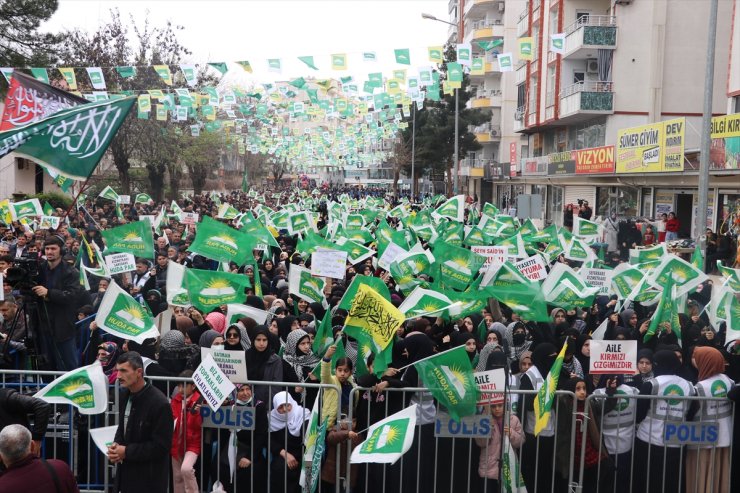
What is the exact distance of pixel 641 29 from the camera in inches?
1319

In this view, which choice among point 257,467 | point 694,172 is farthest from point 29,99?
point 694,172

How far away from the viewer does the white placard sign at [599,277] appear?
11.0 metres

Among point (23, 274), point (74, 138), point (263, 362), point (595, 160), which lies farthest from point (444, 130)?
point (23, 274)

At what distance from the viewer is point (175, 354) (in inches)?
290

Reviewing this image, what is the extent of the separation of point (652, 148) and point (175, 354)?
20.5 m

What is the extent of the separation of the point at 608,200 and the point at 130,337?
29.3 metres

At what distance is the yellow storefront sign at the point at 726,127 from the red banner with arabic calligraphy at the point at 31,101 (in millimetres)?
16038

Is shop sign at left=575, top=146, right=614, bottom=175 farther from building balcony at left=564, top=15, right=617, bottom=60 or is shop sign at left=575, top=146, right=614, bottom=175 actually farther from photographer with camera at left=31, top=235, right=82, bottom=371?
photographer with camera at left=31, top=235, right=82, bottom=371

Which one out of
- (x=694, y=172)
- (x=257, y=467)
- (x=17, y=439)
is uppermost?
(x=694, y=172)

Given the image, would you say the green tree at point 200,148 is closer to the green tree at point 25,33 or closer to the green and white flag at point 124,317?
the green tree at point 25,33

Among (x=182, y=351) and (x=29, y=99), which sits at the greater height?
(x=29, y=99)

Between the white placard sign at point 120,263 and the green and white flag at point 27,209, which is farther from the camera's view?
the green and white flag at point 27,209

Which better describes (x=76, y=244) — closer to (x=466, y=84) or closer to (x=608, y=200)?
(x=608, y=200)

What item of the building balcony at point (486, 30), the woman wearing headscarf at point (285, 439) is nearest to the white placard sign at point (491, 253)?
the woman wearing headscarf at point (285, 439)
